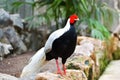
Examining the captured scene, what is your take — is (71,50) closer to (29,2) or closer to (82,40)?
(82,40)

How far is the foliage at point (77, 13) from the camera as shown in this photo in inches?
305

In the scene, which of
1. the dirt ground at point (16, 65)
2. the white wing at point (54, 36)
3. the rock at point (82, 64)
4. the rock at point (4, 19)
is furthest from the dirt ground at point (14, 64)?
the white wing at point (54, 36)

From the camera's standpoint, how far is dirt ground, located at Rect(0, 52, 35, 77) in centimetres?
594

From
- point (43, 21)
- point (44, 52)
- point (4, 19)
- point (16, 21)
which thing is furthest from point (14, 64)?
point (43, 21)

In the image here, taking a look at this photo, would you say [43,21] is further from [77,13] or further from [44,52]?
[44,52]

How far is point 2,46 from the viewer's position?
6312 millimetres

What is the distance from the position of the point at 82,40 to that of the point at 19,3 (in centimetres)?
149

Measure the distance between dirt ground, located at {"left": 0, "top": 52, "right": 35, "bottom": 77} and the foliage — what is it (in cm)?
126

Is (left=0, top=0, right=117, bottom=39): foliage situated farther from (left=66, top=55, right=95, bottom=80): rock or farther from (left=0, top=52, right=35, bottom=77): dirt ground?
(left=66, top=55, right=95, bottom=80): rock

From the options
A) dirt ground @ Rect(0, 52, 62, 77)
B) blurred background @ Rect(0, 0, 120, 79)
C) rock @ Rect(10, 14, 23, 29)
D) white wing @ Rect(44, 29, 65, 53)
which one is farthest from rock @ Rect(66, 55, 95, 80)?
rock @ Rect(10, 14, 23, 29)

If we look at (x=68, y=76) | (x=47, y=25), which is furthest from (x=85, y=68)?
(x=47, y=25)

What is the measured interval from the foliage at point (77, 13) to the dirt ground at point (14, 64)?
126 cm

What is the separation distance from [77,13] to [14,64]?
2129mm

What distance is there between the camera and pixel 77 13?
7.99 meters
